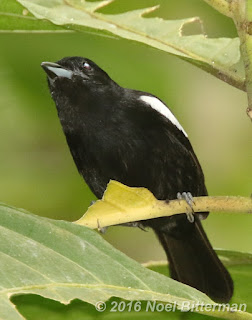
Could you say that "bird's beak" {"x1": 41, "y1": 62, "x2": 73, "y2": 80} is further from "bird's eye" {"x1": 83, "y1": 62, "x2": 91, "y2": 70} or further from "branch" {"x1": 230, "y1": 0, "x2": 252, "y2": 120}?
"branch" {"x1": 230, "y1": 0, "x2": 252, "y2": 120}

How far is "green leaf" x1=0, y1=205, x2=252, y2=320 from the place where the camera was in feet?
4.78

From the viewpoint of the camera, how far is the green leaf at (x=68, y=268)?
1457 mm

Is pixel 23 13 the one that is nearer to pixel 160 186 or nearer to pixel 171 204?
pixel 171 204

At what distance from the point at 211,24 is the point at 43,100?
0.84 metres

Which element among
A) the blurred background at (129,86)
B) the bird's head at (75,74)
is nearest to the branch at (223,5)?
the blurred background at (129,86)

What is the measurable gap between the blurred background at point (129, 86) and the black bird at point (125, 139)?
116 millimetres

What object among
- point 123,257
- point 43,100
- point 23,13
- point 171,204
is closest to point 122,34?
point 23,13

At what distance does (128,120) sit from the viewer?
11.3 feet

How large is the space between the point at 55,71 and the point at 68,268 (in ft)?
6.64

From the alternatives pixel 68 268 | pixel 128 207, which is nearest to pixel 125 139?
pixel 128 207

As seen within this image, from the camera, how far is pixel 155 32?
6.66 feet

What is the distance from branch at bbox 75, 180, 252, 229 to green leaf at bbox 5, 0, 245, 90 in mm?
321

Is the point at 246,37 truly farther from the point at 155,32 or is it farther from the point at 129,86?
the point at 129,86

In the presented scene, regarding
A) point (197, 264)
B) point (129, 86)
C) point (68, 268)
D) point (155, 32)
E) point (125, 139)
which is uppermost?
point (155, 32)
